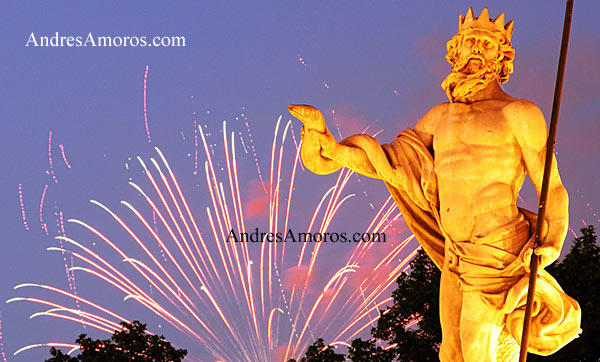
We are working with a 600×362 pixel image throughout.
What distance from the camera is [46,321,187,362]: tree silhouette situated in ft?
91.0

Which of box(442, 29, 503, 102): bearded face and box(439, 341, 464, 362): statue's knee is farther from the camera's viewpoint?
box(442, 29, 503, 102): bearded face

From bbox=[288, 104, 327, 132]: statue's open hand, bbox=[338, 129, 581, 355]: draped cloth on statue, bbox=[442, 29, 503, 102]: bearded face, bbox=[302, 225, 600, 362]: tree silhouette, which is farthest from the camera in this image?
bbox=[302, 225, 600, 362]: tree silhouette

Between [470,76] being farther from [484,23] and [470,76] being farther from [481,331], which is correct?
[481,331]

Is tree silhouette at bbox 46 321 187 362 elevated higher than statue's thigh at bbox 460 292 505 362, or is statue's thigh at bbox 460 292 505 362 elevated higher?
tree silhouette at bbox 46 321 187 362

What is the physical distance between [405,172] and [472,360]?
6.42 ft

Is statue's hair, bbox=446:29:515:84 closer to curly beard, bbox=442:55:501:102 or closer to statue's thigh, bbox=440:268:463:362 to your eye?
curly beard, bbox=442:55:501:102

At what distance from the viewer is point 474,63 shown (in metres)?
11.5

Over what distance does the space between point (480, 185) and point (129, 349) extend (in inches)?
710

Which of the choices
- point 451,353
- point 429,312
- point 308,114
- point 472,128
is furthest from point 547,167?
point 429,312

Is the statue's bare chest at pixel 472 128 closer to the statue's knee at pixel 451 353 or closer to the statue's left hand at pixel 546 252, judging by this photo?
the statue's left hand at pixel 546 252

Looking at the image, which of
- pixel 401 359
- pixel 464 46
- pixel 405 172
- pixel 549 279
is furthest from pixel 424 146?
pixel 401 359

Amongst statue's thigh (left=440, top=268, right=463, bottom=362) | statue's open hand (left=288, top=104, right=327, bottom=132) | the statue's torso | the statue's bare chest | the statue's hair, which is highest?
the statue's hair

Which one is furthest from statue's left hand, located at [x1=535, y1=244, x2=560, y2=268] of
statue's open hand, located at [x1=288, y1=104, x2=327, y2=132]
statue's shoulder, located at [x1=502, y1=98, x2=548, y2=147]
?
statue's open hand, located at [x1=288, y1=104, x2=327, y2=132]

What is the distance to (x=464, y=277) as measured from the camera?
11195 mm
